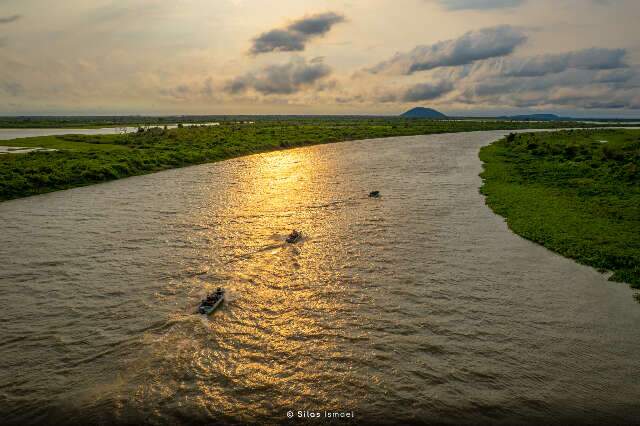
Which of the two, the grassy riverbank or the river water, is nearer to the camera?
the river water

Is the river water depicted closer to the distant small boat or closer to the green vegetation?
the distant small boat

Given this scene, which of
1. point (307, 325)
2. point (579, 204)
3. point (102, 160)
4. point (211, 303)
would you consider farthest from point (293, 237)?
point (102, 160)

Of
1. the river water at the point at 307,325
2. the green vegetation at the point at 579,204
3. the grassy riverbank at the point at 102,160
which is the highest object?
the grassy riverbank at the point at 102,160

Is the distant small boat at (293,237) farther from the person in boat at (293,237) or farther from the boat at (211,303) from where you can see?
the boat at (211,303)

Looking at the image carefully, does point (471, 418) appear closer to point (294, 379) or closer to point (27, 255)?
point (294, 379)

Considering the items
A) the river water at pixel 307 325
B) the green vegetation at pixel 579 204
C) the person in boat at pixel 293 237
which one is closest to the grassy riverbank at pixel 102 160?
the river water at pixel 307 325

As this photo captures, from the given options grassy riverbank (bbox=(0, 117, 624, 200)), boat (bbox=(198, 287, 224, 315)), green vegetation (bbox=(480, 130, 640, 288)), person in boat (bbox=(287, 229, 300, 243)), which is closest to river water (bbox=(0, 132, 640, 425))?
boat (bbox=(198, 287, 224, 315))
